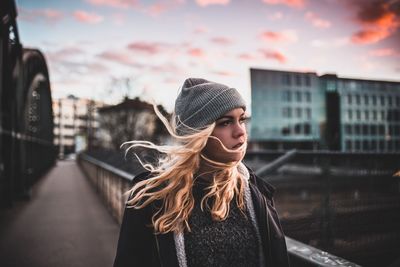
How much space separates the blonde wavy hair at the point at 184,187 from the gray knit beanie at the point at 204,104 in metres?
0.04

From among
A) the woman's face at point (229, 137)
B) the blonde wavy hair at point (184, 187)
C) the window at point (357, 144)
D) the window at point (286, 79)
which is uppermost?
the window at point (286, 79)

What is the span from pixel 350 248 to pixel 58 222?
258 inches

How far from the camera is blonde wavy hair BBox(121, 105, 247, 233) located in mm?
1420

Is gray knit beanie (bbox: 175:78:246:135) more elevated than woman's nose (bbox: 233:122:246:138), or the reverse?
gray knit beanie (bbox: 175:78:246:135)

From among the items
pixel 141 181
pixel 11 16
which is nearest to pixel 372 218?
pixel 141 181

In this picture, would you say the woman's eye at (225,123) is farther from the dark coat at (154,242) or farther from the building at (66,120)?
the building at (66,120)

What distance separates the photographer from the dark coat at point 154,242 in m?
1.41

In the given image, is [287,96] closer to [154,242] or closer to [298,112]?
[298,112]

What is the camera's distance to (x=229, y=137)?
4.75 ft

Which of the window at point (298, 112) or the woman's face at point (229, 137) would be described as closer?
the woman's face at point (229, 137)

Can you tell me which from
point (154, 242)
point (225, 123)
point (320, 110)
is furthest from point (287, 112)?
point (154, 242)

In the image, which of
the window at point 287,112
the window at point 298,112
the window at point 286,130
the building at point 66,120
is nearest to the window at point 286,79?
the window at point 287,112

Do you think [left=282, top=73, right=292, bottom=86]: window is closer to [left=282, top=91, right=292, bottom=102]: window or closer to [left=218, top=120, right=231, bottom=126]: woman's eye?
[left=282, top=91, right=292, bottom=102]: window

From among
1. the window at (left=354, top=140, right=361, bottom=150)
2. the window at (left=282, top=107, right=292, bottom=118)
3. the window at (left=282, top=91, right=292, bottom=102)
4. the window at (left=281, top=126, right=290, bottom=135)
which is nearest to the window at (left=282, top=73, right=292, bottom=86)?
the window at (left=282, top=91, right=292, bottom=102)
